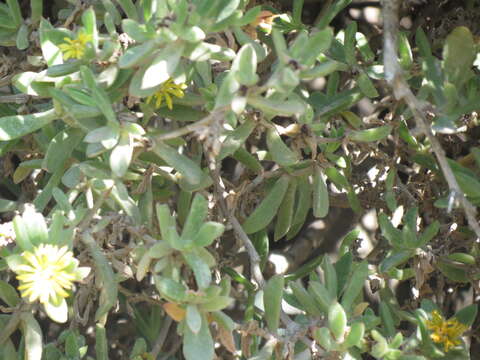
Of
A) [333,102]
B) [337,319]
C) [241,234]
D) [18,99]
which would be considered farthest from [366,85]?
[18,99]

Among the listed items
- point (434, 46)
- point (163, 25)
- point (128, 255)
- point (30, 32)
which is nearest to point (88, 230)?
point (128, 255)

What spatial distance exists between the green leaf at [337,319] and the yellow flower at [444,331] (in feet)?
0.59

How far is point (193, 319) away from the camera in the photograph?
87 cm

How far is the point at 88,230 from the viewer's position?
95cm

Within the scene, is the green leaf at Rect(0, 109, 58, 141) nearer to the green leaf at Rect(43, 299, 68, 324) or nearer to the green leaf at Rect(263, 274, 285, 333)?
the green leaf at Rect(43, 299, 68, 324)

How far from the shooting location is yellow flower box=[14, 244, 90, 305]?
0.84 meters

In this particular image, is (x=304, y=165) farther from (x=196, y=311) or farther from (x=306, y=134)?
(x=196, y=311)

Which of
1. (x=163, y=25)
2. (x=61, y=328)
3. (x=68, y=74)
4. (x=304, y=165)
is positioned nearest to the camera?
(x=163, y=25)

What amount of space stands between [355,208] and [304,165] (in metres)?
0.14

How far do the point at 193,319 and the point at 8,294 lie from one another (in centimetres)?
Answer: 32

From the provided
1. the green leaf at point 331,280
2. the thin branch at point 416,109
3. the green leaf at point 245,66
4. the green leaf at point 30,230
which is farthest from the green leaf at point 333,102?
the green leaf at point 30,230

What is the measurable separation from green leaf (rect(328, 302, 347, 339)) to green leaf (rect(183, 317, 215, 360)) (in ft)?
0.47

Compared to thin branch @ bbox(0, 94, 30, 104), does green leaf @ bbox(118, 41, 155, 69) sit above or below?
above

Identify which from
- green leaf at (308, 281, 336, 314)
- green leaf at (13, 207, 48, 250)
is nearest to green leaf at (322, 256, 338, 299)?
green leaf at (308, 281, 336, 314)
